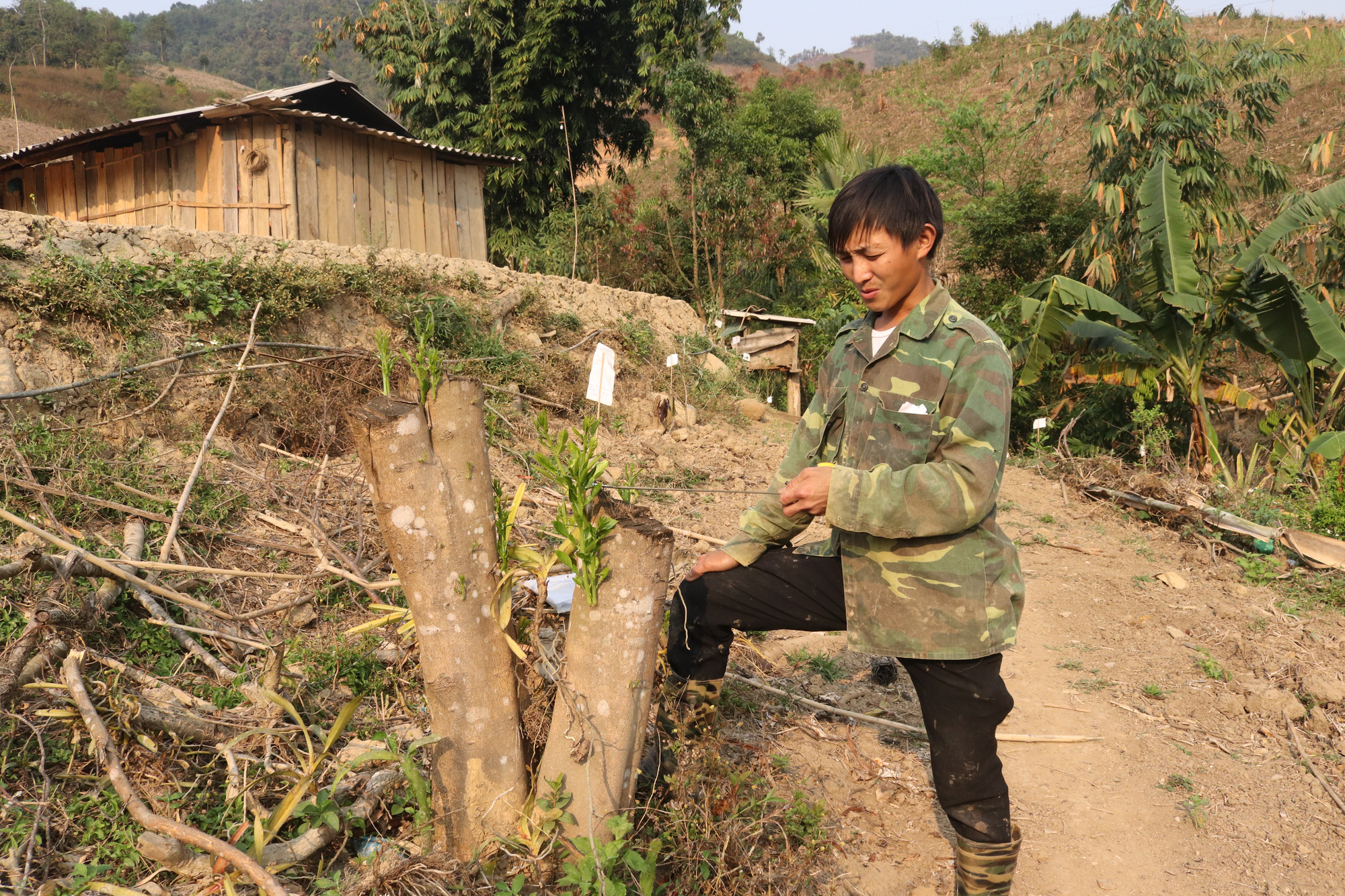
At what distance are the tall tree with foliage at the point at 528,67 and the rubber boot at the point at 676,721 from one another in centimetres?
1345

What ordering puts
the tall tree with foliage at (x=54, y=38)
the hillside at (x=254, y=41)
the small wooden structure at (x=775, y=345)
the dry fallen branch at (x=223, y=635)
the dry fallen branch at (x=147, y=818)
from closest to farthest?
the dry fallen branch at (x=147, y=818) → the dry fallen branch at (x=223, y=635) → the small wooden structure at (x=775, y=345) → the tall tree with foliage at (x=54, y=38) → the hillside at (x=254, y=41)

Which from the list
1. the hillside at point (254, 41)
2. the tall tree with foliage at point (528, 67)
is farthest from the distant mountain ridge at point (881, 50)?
the tall tree with foliage at point (528, 67)

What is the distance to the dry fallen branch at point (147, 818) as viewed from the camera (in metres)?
1.64

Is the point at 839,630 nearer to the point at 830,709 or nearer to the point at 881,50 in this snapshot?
the point at 830,709

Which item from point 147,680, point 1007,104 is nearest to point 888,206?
point 147,680

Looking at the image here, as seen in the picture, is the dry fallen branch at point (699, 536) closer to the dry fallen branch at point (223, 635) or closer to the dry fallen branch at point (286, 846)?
the dry fallen branch at point (223, 635)

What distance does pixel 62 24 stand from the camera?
146ft

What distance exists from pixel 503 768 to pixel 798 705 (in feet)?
5.43

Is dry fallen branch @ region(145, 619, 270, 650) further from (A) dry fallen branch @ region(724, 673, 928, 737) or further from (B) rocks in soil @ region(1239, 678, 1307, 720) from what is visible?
(B) rocks in soil @ region(1239, 678, 1307, 720)

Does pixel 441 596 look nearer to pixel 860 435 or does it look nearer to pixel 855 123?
pixel 860 435

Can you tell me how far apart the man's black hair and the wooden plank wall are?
8.73 meters

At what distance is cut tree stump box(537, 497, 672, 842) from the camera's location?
70.8 inches

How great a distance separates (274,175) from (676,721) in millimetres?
9237

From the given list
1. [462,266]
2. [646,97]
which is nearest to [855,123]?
[646,97]
